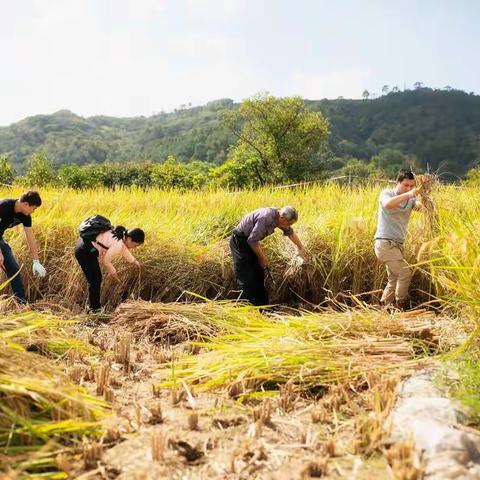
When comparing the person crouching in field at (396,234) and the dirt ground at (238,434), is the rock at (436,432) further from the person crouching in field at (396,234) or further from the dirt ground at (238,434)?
the person crouching in field at (396,234)

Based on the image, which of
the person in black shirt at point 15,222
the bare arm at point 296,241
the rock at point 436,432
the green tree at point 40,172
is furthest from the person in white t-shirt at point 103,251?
the green tree at point 40,172

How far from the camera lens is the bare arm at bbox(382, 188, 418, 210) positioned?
4.24 m

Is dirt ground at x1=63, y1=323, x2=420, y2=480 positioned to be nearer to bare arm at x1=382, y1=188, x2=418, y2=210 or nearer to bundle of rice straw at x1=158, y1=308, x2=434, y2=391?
bundle of rice straw at x1=158, y1=308, x2=434, y2=391

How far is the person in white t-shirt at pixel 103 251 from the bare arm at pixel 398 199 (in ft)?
7.59

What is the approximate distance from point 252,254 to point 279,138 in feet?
97.8

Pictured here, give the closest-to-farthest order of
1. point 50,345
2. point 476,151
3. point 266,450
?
1. point 266,450
2. point 50,345
3. point 476,151

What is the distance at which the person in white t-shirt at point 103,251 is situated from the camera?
4.73m

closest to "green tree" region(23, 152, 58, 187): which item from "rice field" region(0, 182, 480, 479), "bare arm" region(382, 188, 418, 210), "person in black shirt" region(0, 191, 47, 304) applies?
"person in black shirt" region(0, 191, 47, 304)

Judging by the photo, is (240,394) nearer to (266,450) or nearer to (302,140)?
(266,450)

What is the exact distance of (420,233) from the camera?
16.9 ft

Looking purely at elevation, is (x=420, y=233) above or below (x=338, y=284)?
above

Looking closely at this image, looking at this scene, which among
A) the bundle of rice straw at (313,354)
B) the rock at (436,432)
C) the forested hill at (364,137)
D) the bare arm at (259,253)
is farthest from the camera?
the forested hill at (364,137)

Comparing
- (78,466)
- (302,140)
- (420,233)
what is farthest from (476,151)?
(78,466)

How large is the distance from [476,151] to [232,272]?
226 feet
